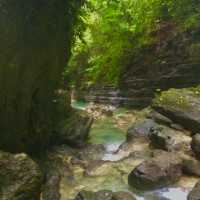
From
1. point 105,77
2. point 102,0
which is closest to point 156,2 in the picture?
point 102,0

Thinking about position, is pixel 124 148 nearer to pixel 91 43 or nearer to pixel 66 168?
pixel 66 168

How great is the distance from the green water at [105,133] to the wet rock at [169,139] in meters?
1.27

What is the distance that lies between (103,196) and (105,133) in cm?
450

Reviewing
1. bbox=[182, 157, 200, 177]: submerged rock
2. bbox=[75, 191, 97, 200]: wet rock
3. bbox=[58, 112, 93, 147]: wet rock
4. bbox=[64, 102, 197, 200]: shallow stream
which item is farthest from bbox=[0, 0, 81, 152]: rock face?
bbox=[182, 157, 200, 177]: submerged rock

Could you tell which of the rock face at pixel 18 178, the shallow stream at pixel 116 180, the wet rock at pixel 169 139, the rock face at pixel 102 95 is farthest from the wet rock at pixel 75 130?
the rock face at pixel 102 95

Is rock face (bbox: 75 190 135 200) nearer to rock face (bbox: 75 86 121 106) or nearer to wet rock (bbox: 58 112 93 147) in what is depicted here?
wet rock (bbox: 58 112 93 147)

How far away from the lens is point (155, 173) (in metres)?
5.99

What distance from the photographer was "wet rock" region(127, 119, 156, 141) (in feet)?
28.7

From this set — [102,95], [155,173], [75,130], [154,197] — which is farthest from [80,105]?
[154,197]

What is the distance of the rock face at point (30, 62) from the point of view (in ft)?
18.1

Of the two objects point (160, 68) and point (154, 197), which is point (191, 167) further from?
point (160, 68)

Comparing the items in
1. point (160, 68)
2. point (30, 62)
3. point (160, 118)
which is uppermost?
point (160, 68)

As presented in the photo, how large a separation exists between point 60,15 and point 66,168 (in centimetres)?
310

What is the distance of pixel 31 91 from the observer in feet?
20.5
